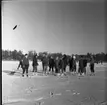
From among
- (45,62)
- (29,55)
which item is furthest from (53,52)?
(29,55)

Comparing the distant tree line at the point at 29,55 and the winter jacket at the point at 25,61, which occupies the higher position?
the distant tree line at the point at 29,55

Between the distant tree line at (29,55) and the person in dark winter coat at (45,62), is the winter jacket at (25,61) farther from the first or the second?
the person in dark winter coat at (45,62)

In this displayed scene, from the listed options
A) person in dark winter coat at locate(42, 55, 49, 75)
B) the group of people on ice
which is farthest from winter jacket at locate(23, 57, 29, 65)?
person in dark winter coat at locate(42, 55, 49, 75)

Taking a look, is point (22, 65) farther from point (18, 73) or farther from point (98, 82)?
point (98, 82)

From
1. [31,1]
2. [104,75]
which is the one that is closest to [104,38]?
[104,75]

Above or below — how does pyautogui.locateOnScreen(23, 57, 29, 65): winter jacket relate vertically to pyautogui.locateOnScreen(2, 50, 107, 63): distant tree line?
below

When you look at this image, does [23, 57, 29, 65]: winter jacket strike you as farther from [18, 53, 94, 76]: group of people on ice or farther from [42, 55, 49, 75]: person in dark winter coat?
[42, 55, 49, 75]: person in dark winter coat

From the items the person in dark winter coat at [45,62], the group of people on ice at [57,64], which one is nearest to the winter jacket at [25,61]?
the group of people on ice at [57,64]
